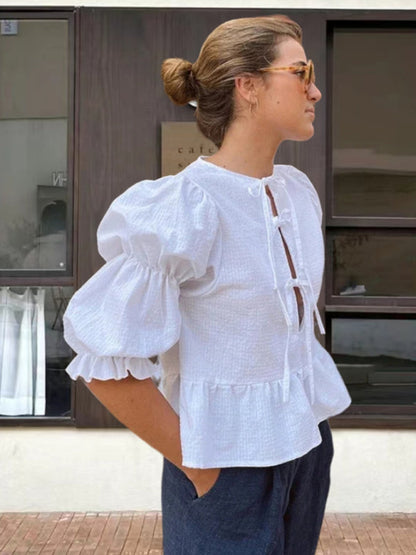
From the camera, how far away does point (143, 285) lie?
1482 millimetres

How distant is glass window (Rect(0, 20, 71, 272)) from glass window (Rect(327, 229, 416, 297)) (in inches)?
62.5

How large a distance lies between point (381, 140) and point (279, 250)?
3636mm

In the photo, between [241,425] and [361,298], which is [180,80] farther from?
[361,298]

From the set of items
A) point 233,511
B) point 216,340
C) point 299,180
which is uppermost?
point 299,180

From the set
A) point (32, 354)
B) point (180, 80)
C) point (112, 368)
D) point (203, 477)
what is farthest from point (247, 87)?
point (32, 354)

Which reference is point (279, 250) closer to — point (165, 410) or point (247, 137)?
point (247, 137)

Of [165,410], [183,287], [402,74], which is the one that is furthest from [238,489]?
[402,74]

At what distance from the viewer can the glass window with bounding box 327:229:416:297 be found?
500 centimetres

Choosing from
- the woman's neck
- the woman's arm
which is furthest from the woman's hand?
the woman's neck

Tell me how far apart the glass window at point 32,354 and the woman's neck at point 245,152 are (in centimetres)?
348

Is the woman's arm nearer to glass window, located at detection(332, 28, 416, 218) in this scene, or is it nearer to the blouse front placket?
the blouse front placket

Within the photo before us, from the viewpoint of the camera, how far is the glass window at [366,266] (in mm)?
5004

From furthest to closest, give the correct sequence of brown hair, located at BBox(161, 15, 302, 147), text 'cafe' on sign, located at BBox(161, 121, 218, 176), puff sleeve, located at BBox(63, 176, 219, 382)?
text 'cafe' on sign, located at BBox(161, 121, 218, 176) < brown hair, located at BBox(161, 15, 302, 147) < puff sleeve, located at BBox(63, 176, 219, 382)

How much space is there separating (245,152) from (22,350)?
12.0ft
